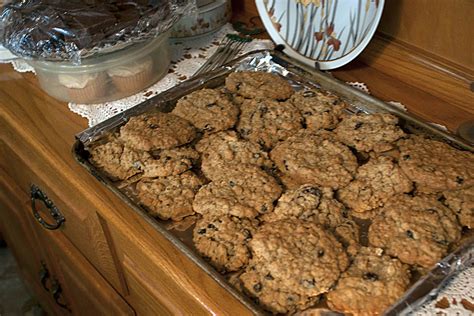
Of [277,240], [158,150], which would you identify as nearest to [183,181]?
[158,150]

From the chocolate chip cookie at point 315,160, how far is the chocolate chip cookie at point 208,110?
11 cm

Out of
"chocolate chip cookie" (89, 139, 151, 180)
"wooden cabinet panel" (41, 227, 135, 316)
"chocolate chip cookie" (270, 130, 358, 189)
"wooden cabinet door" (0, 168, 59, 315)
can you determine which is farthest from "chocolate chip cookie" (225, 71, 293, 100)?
"wooden cabinet door" (0, 168, 59, 315)

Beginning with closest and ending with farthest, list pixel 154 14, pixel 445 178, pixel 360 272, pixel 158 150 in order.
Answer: pixel 360 272 → pixel 445 178 → pixel 158 150 → pixel 154 14

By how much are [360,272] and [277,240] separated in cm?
11

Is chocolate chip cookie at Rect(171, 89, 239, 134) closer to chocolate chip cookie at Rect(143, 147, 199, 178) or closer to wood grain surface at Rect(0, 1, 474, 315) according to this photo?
chocolate chip cookie at Rect(143, 147, 199, 178)

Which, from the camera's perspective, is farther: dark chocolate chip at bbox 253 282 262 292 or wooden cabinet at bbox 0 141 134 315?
wooden cabinet at bbox 0 141 134 315

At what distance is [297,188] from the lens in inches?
32.6

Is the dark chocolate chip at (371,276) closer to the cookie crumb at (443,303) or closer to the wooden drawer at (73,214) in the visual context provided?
the cookie crumb at (443,303)

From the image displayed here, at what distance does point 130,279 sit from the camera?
0.95 metres

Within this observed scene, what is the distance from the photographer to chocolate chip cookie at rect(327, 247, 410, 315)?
660 mm

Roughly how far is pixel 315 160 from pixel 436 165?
0.17m

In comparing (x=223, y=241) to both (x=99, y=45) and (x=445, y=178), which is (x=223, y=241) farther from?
(x=99, y=45)

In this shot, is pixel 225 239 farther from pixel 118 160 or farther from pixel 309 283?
pixel 118 160

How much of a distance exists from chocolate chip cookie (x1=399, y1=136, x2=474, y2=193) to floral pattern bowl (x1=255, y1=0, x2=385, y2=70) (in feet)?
0.93
